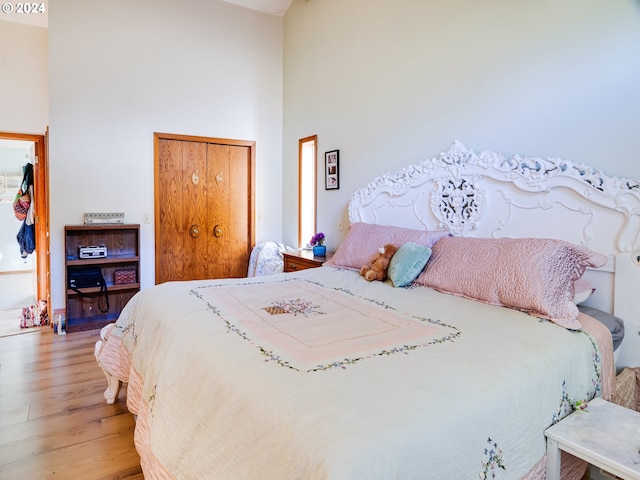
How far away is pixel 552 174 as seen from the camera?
2139 millimetres

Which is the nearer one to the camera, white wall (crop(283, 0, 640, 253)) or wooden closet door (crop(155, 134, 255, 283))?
white wall (crop(283, 0, 640, 253))

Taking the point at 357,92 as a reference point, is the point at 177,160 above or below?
below

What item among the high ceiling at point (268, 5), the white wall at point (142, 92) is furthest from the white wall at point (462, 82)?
the white wall at point (142, 92)

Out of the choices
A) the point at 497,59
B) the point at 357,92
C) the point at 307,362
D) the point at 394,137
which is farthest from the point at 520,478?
the point at 357,92

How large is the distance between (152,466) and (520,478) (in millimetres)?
1194

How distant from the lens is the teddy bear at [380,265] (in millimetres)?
2467

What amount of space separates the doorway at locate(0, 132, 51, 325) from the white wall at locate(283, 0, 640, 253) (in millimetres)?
3010

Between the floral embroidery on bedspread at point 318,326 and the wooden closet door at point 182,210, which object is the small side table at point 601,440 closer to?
the floral embroidery on bedspread at point 318,326

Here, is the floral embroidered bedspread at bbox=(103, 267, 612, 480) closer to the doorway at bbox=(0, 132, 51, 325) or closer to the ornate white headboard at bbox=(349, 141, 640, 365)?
the ornate white headboard at bbox=(349, 141, 640, 365)

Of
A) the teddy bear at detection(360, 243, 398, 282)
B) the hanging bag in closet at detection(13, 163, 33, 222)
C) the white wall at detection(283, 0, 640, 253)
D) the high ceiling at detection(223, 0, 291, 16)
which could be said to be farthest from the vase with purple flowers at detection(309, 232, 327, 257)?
the hanging bag in closet at detection(13, 163, 33, 222)

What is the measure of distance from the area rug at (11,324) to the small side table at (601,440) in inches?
173

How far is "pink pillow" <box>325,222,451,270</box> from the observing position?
2.58 m

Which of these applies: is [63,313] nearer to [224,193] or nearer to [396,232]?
[224,193]

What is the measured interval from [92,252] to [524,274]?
382 cm
